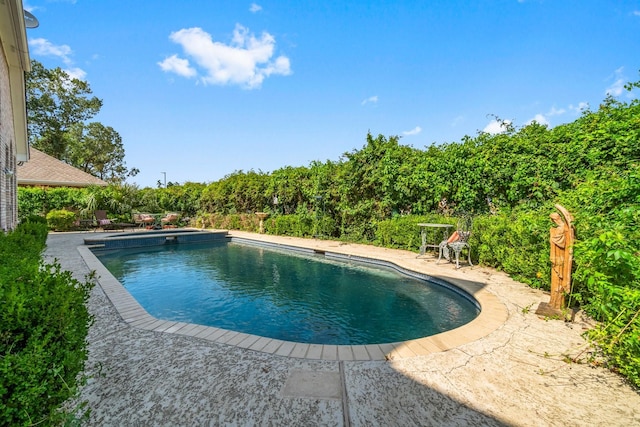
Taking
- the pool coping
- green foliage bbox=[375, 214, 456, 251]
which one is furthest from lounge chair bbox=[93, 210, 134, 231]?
green foliage bbox=[375, 214, 456, 251]

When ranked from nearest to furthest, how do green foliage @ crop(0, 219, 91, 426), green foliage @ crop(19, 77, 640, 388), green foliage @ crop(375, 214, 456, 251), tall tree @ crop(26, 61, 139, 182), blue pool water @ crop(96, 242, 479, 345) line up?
green foliage @ crop(0, 219, 91, 426), green foliage @ crop(19, 77, 640, 388), blue pool water @ crop(96, 242, 479, 345), green foliage @ crop(375, 214, 456, 251), tall tree @ crop(26, 61, 139, 182)

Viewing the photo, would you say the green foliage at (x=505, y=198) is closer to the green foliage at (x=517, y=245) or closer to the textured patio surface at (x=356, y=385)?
the green foliage at (x=517, y=245)

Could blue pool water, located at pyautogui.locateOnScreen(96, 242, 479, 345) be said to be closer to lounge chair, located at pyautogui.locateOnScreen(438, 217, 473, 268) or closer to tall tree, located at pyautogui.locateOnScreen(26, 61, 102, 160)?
lounge chair, located at pyautogui.locateOnScreen(438, 217, 473, 268)

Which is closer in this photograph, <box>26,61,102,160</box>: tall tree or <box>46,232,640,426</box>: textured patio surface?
<box>46,232,640,426</box>: textured patio surface

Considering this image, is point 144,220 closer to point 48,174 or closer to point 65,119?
point 48,174

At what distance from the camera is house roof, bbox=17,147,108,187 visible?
19188 mm

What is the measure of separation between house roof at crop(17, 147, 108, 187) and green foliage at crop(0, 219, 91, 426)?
24.3 meters

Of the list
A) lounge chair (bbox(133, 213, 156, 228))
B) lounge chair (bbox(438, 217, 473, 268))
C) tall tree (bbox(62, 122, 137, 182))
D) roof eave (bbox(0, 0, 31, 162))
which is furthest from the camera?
tall tree (bbox(62, 122, 137, 182))

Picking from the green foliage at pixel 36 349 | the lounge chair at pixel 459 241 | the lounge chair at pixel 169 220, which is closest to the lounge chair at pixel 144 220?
the lounge chair at pixel 169 220

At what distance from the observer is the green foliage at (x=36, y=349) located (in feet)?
4.81

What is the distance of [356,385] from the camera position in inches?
102

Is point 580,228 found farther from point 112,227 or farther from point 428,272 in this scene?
point 112,227

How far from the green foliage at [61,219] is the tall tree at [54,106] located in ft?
62.7

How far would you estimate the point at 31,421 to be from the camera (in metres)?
1.48
